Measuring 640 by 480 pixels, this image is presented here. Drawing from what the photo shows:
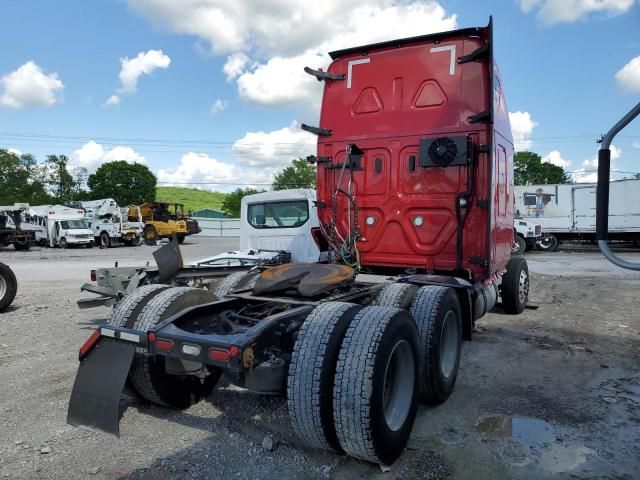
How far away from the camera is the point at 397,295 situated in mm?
4578

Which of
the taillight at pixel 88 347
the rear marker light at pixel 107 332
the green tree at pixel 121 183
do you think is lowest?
the taillight at pixel 88 347

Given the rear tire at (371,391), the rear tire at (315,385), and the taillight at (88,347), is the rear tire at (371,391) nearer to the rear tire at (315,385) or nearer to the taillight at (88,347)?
the rear tire at (315,385)

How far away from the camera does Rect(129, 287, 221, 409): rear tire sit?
3.74 meters

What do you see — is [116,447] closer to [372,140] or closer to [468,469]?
[468,469]

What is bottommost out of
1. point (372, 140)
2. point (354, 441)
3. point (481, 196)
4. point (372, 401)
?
point (354, 441)

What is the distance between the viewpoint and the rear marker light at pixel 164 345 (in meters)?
3.23

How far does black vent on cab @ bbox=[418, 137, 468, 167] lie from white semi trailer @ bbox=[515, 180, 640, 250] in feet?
64.0

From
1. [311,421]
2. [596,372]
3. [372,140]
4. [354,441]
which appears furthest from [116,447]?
[596,372]

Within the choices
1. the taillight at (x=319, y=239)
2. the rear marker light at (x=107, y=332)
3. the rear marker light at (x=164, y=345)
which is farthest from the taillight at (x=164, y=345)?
the taillight at (x=319, y=239)

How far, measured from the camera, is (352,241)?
6172 millimetres

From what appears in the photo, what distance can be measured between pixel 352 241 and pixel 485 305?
74.4 inches

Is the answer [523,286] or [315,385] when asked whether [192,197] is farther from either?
[315,385]

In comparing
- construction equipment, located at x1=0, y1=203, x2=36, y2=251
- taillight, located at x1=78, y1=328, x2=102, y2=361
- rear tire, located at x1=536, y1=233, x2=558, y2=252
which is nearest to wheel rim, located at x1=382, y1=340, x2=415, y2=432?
taillight, located at x1=78, y1=328, x2=102, y2=361

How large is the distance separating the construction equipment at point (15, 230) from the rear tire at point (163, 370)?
2324 centimetres
